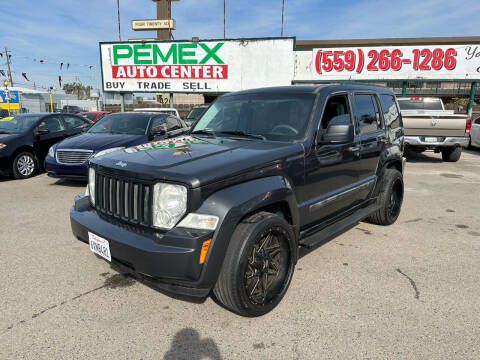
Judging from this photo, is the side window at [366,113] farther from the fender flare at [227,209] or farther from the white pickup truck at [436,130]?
the white pickup truck at [436,130]

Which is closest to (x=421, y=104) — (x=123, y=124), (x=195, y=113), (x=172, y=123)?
(x=195, y=113)

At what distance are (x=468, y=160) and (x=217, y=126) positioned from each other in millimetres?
10972

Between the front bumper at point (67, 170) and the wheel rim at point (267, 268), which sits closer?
the wheel rim at point (267, 268)

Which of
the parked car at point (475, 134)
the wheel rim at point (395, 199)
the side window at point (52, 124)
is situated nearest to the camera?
the wheel rim at point (395, 199)

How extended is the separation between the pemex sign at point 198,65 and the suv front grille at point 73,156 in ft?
32.4

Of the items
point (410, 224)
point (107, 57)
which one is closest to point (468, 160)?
point (410, 224)

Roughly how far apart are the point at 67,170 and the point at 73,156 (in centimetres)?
31

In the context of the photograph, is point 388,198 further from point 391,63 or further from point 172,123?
point 391,63

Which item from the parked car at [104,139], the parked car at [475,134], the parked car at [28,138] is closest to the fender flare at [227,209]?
the parked car at [104,139]

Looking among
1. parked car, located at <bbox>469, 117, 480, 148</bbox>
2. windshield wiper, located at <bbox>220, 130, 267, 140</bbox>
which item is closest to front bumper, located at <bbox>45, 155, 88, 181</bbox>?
windshield wiper, located at <bbox>220, 130, 267, 140</bbox>

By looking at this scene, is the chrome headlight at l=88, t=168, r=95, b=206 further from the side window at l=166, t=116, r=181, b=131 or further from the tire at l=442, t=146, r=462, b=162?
the tire at l=442, t=146, r=462, b=162

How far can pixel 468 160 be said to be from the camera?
11164 mm

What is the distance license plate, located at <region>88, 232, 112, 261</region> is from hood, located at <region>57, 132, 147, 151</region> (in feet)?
14.0

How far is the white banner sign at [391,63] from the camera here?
555 inches
